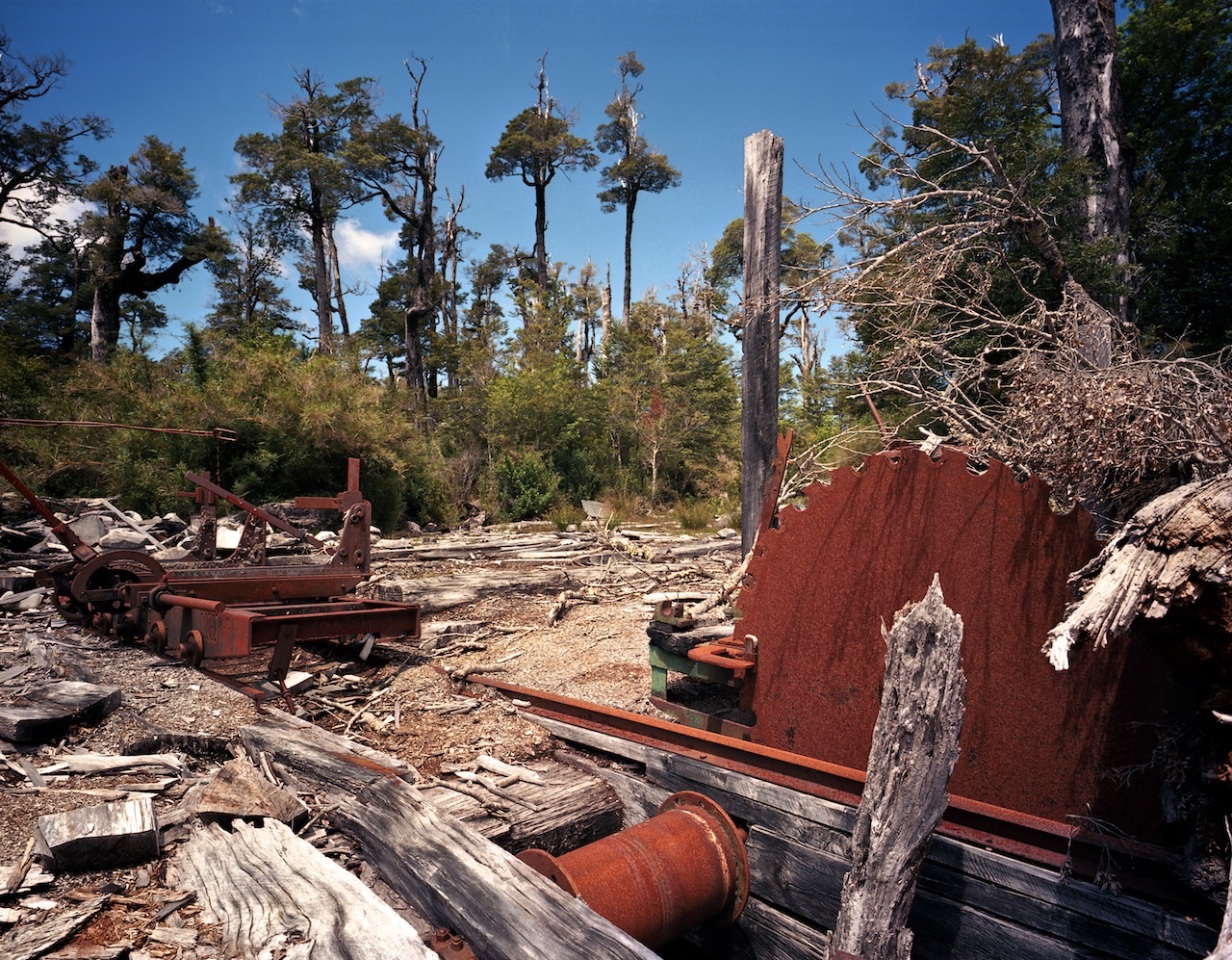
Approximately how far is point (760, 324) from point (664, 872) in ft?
10.5

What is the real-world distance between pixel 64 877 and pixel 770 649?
124 inches

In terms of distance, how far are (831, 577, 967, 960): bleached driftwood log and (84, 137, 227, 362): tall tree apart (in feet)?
82.8

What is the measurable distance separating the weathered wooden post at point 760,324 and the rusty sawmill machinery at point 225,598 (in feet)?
10.1

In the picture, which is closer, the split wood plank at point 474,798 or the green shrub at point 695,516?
the split wood plank at point 474,798

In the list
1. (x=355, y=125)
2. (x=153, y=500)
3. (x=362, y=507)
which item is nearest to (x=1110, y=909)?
(x=362, y=507)

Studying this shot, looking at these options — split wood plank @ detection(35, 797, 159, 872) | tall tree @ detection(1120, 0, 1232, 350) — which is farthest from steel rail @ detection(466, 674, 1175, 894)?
tall tree @ detection(1120, 0, 1232, 350)

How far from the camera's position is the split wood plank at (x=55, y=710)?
11.9 ft

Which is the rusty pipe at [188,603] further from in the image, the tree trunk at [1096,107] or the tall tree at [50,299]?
the tall tree at [50,299]

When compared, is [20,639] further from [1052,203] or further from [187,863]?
[1052,203]

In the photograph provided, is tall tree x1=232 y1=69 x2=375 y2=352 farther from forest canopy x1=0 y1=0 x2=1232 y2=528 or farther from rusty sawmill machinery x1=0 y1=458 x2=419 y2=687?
rusty sawmill machinery x1=0 y1=458 x2=419 y2=687

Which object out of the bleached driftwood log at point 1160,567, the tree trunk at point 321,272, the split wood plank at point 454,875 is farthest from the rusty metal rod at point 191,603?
the tree trunk at point 321,272

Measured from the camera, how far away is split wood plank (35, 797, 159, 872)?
2537 millimetres

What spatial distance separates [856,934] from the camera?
7.29 ft

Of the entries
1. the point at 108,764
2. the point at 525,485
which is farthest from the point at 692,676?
the point at 525,485
